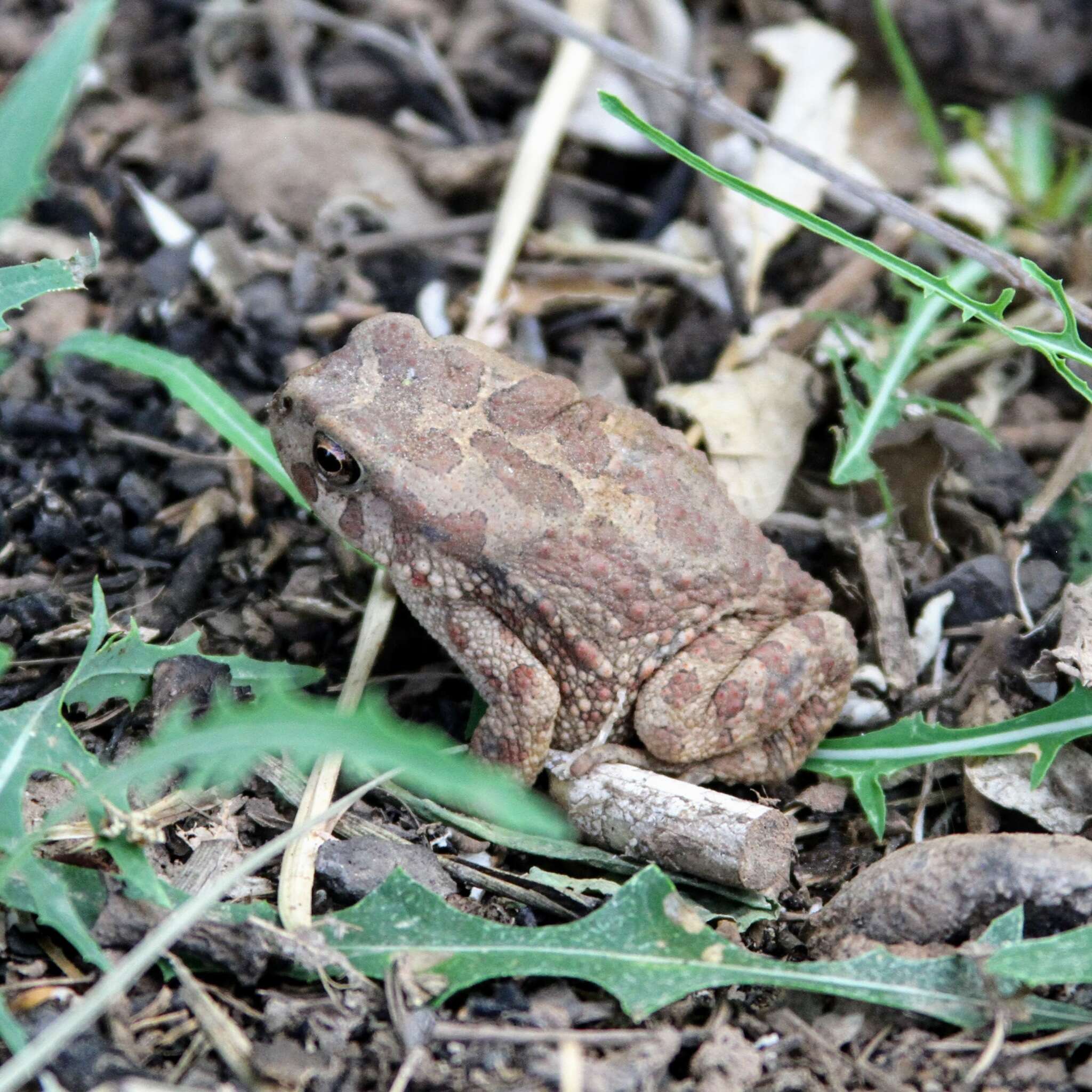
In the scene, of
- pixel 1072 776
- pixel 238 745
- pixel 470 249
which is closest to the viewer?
pixel 238 745

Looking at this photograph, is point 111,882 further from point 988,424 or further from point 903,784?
point 988,424

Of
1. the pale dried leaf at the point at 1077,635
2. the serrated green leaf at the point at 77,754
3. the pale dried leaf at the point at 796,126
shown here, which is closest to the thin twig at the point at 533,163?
the pale dried leaf at the point at 796,126

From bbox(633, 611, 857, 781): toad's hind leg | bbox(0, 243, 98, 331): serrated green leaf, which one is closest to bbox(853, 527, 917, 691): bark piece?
bbox(633, 611, 857, 781): toad's hind leg

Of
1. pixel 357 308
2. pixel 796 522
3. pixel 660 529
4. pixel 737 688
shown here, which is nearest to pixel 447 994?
pixel 737 688

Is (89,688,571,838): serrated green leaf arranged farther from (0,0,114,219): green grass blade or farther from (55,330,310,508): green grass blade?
(55,330,310,508): green grass blade

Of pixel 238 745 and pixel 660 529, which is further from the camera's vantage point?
pixel 660 529

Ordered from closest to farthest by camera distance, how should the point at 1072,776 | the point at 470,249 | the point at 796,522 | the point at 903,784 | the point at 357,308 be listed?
the point at 1072,776 < the point at 903,784 < the point at 796,522 < the point at 357,308 < the point at 470,249
